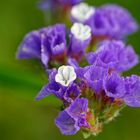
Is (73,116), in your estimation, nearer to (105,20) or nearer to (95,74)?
(95,74)

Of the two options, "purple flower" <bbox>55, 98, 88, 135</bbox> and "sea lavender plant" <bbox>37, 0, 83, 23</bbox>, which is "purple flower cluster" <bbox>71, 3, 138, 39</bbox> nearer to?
"sea lavender plant" <bbox>37, 0, 83, 23</bbox>

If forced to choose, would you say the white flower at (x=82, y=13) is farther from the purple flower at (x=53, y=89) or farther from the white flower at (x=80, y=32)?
the purple flower at (x=53, y=89)

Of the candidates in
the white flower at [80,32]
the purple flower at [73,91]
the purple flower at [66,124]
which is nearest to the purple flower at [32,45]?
the white flower at [80,32]

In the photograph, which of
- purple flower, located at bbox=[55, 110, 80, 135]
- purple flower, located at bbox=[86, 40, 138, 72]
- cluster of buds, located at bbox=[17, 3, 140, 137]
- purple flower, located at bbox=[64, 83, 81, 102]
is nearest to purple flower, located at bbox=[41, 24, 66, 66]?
cluster of buds, located at bbox=[17, 3, 140, 137]

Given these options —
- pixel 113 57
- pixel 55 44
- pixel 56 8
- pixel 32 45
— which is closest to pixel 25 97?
pixel 56 8

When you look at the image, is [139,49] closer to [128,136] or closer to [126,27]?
[128,136]
